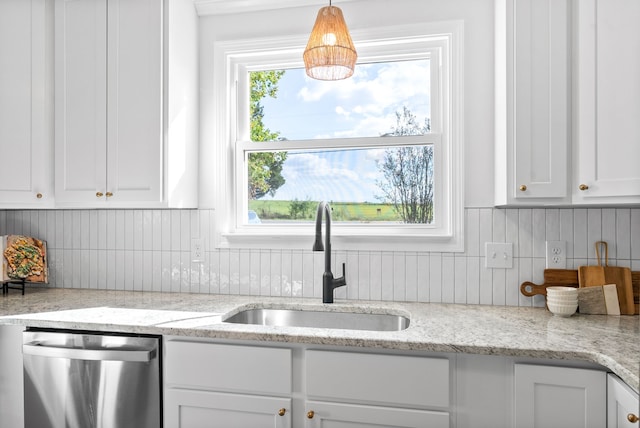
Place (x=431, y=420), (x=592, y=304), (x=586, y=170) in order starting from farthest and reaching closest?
1. (x=592, y=304)
2. (x=586, y=170)
3. (x=431, y=420)

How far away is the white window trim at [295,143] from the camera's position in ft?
6.88

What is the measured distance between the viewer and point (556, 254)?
2.00 m

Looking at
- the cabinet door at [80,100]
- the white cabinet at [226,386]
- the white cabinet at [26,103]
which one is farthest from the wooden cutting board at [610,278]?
the white cabinet at [26,103]

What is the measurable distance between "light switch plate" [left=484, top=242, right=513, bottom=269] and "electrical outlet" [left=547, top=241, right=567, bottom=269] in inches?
6.3

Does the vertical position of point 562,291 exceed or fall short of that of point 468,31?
it falls short

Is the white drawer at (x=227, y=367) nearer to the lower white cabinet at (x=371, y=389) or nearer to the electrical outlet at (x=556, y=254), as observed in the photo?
the lower white cabinet at (x=371, y=389)

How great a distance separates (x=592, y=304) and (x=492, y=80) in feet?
3.54

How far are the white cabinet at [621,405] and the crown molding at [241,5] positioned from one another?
1.97 meters

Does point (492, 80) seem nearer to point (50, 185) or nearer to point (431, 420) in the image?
point (431, 420)

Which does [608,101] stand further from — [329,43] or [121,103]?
[121,103]

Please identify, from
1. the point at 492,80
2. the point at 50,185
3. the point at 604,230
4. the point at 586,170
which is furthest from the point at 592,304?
the point at 50,185

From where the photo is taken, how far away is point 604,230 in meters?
1.97

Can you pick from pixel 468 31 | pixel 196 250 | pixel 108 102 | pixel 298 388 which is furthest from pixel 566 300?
pixel 108 102

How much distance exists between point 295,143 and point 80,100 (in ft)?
3.56
